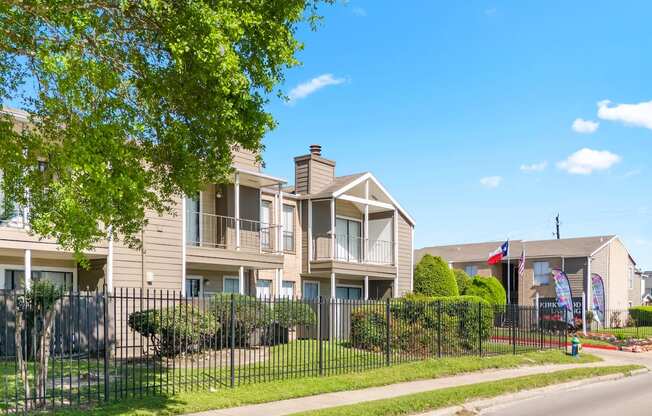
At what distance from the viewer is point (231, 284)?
2542cm

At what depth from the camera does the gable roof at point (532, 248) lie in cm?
4681

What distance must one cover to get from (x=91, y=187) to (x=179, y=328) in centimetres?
761

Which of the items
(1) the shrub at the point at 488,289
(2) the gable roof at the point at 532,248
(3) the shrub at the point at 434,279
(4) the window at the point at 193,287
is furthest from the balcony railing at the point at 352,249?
(2) the gable roof at the point at 532,248

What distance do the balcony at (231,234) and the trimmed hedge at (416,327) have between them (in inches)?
240

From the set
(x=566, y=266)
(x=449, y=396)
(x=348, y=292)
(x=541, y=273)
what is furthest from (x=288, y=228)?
(x=541, y=273)

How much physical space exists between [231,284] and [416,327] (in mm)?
8581

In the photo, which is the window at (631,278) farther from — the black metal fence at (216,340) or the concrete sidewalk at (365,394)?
the concrete sidewalk at (365,394)

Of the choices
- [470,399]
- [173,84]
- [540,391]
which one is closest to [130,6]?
[173,84]

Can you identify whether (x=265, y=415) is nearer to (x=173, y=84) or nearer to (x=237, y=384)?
(x=237, y=384)

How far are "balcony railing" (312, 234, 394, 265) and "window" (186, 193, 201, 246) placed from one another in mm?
5896

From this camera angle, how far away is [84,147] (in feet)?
29.1

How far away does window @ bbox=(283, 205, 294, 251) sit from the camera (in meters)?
27.8

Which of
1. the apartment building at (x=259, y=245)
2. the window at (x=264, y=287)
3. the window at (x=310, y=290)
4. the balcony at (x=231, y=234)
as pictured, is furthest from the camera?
the window at (x=310, y=290)

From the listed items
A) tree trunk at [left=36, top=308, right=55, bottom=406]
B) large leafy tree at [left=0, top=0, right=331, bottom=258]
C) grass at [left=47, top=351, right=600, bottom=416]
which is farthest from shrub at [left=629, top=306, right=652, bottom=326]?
tree trunk at [left=36, top=308, right=55, bottom=406]
